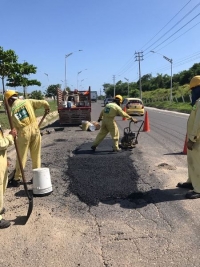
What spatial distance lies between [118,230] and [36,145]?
2662 millimetres

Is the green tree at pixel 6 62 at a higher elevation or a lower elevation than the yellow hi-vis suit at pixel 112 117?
higher

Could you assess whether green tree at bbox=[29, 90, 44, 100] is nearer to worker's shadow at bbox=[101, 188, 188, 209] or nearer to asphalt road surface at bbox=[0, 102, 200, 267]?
asphalt road surface at bbox=[0, 102, 200, 267]

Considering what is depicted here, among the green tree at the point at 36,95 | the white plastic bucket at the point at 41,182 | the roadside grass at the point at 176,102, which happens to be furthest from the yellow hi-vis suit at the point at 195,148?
the green tree at the point at 36,95

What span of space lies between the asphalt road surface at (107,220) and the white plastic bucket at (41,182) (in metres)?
0.12

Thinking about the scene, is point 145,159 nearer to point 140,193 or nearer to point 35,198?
Answer: point 140,193

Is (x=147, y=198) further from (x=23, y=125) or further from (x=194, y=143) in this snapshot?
(x=23, y=125)

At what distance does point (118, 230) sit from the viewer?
3.97m

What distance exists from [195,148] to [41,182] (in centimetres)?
262

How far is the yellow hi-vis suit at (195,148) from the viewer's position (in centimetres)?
479

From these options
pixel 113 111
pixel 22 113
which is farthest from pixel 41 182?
pixel 113 111

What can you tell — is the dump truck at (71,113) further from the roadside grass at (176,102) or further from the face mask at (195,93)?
the roadside grass at (176,102)

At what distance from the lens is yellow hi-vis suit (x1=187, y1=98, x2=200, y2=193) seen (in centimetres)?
479

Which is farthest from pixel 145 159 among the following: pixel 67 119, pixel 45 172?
pixel 67 119

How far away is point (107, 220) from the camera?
429 cm
